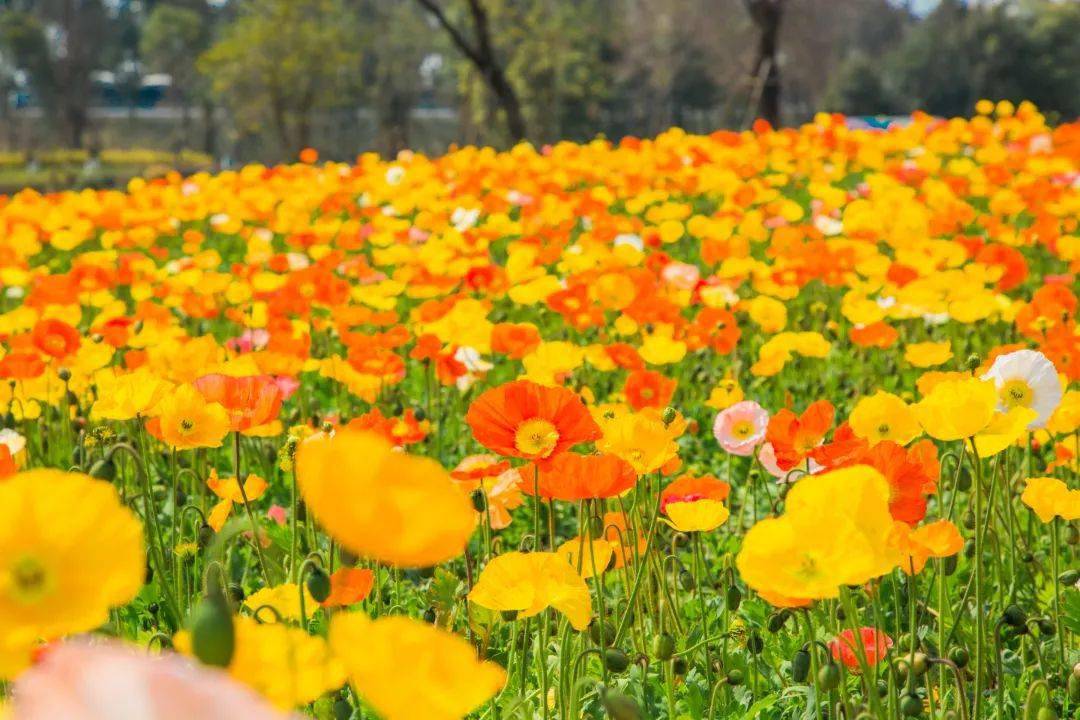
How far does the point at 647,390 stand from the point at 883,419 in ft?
1.97

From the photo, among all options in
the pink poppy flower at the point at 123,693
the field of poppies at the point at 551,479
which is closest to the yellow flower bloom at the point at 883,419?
the field of poppies at the point at 551,479

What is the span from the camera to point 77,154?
98.6 ft


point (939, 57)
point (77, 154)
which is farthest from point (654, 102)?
point (77, 154)

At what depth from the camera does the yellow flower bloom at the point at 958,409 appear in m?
1.48

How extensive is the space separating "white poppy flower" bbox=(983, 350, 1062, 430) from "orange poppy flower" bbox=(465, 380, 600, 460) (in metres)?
0.69

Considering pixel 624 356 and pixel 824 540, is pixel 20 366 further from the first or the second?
pixel 824 540

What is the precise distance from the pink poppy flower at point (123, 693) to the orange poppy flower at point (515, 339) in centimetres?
233

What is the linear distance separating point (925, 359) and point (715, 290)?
1.03m

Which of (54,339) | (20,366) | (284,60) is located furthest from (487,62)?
(284,60)

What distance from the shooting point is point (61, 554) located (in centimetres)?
73

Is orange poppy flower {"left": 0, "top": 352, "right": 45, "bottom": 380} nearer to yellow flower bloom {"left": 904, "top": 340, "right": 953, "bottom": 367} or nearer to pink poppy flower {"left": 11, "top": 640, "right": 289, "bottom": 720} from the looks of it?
yellow flower bloom {"left": 904, "top": 340, "right": 953, "bottom": 367}

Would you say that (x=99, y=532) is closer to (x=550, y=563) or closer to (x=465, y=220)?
(x=550, y=563)

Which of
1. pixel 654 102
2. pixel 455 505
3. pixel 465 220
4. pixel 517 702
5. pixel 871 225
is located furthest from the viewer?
pixel 654 102

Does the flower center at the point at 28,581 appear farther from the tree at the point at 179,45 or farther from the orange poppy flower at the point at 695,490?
the tree at the point at 179,45
